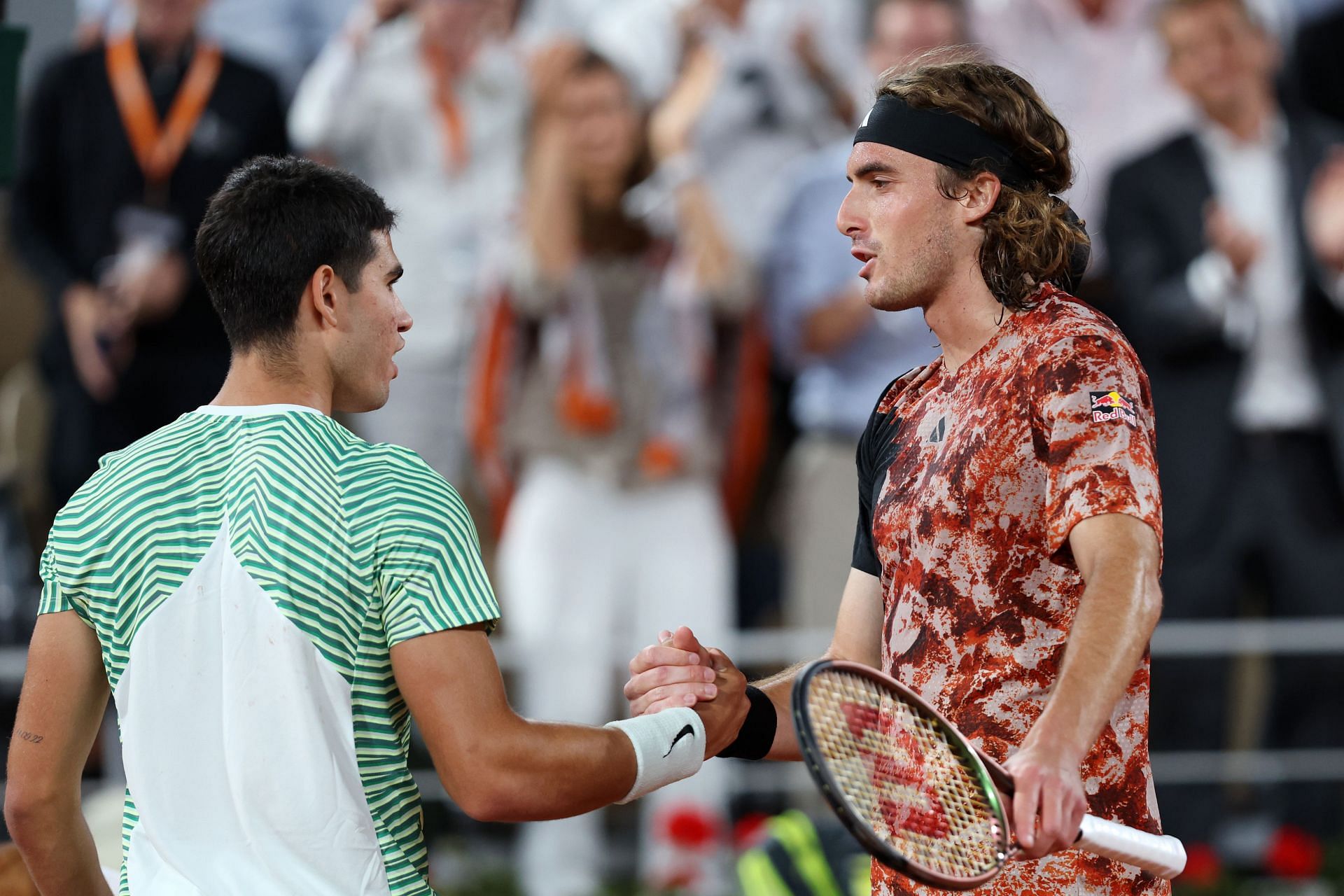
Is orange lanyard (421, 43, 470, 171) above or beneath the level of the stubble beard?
above

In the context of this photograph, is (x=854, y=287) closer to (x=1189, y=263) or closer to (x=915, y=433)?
(x=1189, y=263)

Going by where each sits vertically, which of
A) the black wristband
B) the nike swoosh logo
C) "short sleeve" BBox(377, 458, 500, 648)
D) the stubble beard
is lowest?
the black wristband

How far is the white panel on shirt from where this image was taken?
2217 mm

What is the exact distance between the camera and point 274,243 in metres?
2.39

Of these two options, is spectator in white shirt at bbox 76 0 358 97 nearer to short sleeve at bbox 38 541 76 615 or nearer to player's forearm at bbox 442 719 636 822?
short sleeve at bbox 38 541 76 615

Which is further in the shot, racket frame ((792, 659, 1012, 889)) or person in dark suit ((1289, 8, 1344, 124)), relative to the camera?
→ person in dark suit ((1289, 8, 1344, 124))

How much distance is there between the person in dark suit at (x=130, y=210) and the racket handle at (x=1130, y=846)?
5136 mm

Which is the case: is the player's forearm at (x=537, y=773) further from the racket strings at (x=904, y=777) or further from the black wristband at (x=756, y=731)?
the black wristband at (x=756, y=731)

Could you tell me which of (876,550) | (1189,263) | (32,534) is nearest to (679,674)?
(876,550)

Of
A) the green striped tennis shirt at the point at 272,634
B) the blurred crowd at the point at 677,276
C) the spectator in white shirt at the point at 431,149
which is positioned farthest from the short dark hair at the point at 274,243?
the spectator in white shirt at the point at 431,149

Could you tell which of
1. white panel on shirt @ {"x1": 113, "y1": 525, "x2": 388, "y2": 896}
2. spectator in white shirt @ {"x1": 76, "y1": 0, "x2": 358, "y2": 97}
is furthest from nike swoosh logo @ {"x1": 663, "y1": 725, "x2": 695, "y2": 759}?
spectator in white shirt @ {"x1": 76, "y1": 0, "x2": 358, "y2": 97}

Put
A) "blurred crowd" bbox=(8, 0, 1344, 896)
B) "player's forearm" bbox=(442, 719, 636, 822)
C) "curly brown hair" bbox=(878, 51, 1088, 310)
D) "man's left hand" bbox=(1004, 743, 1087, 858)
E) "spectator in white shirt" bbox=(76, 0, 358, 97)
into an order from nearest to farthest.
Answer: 1. "man's left hand" bbox=(1004, 743, 1087, 858)
2. "player's forearm" bbox=(442, 719, 636, 822)
3. "curly brown hair" bbox=(878, 51, 1088, 310)
4. "blurred crowd" bbox=(8, 0, 1344, 896)
5. "spectator in white shirt" bbox=(76, 0, 358, 97)

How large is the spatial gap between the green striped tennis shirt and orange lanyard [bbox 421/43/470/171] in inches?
184

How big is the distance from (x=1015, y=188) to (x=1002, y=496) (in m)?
0.58
